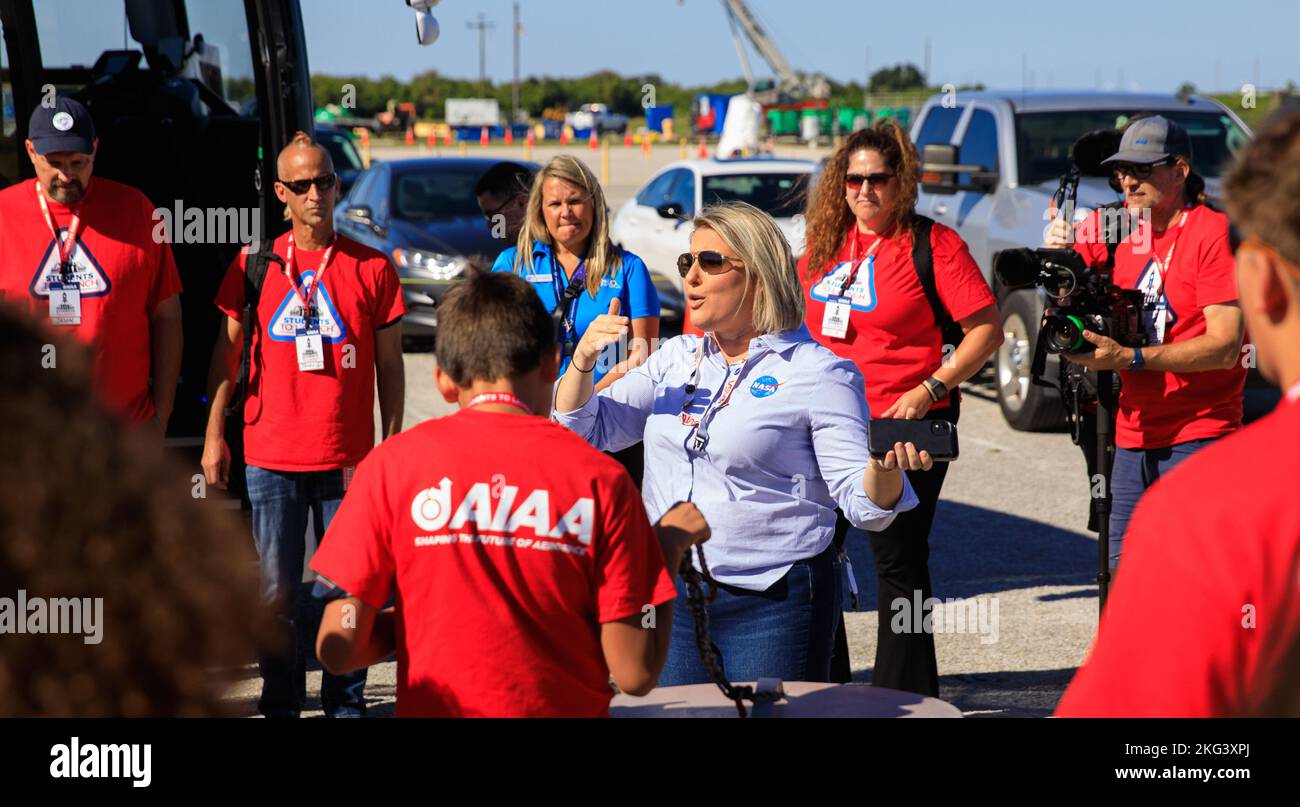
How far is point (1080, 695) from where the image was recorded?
5.21 feet

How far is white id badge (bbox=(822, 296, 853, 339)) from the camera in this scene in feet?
16.4

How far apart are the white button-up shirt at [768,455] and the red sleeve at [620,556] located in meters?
1.10

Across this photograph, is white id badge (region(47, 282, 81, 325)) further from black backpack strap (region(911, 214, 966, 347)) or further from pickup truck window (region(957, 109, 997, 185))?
pickup truck window (region(957, 109, 997, 185))

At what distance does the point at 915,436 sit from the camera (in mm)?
3170

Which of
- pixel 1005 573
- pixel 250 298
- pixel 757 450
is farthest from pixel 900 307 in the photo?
pixel 1005 573

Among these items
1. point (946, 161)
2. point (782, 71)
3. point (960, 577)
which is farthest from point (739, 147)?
point (782, 71)

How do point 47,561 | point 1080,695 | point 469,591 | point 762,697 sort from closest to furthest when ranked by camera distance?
point 47,561 < point 1080,695 < point 469,591 < point 762,697

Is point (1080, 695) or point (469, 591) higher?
point (1080, 695)

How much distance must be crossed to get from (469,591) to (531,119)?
8397 cm

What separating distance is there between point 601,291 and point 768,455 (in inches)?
67.9

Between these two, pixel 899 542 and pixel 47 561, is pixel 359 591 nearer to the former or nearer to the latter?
pixel 47 561

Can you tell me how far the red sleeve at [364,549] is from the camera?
7.92 ft

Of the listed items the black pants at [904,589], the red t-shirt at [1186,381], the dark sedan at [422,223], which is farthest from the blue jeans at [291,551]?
the dark sedan at [422,223]

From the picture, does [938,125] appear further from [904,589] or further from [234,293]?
[234,293]
